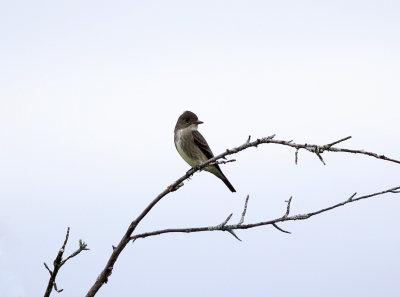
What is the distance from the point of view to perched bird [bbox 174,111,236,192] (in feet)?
42.0

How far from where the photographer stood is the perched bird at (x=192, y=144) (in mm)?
12788

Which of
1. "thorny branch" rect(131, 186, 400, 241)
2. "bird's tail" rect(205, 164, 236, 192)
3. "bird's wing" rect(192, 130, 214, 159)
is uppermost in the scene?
"bird's wing" rect(192, 130, 214, 159)

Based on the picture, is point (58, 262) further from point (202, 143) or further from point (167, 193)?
point (202, 143)

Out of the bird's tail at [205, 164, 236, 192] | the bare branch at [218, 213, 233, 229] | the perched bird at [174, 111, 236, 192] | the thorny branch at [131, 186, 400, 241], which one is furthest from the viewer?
the bird's tail at [205, 164, 236, 192]

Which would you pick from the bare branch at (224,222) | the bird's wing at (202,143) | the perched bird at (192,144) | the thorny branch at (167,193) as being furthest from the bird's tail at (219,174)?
the bare branch at (224,222)

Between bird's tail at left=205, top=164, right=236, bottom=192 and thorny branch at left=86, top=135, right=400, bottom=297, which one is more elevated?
bird's tail at left=205, top=164, right=236, bottom=192

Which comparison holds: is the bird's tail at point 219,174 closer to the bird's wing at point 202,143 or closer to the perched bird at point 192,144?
→ the perched bird at point 192,144

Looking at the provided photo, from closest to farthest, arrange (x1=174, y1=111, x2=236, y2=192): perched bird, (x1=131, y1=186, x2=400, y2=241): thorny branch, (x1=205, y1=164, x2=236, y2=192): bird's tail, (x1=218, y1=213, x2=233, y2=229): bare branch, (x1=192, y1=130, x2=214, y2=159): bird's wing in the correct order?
(x1=131, y1=186, x2=400, y2=241): thorny branch, (x1=218, y1=213, x2=233, y2=229): bare branch, (x1=174, y1=111, x2=236, y2=192): perched bird, (x1=192, y1=130, x2=214, y2=159): bird's wing, (x1=205, y1=164, x2=236, y2=192): bird's tail

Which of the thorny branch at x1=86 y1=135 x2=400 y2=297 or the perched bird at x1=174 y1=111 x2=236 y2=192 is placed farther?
the perched bird at x1=174 y1=111 x2=236 y2=192

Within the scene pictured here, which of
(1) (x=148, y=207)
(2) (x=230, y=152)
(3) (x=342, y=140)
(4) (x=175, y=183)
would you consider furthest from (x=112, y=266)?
(3) (x=342, y=140)

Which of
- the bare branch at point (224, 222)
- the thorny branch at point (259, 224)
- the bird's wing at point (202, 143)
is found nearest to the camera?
the thorny branch at point (259, 224)

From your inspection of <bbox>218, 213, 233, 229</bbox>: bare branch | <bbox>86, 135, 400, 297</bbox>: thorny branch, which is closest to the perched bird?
<bbox>86, 135, 400, 297</bbox>: thorny branch

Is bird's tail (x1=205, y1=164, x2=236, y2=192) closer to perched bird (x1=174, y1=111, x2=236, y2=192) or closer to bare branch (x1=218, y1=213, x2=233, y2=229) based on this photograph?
perched bird (x1=174, y1=111, x2=236, y2=192)

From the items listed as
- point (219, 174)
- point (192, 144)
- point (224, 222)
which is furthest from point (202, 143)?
point (224, 222)
